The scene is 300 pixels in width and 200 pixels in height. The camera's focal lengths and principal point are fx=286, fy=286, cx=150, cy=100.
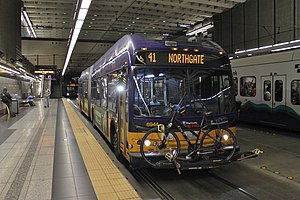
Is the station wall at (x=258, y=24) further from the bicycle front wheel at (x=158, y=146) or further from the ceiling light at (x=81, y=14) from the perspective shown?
the bicycle front wheel at (x=158, y=146)

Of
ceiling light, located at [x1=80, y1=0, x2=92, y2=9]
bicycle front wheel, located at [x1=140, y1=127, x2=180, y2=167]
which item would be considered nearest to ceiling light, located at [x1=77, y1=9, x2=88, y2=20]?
ceiling light, located at [x1=80, y1=0, x2=92, y2=9]

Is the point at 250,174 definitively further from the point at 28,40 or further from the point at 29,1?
the point at 28,40

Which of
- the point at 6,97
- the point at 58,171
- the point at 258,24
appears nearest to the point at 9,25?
the point at 6,97

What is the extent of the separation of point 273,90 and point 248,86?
1.48 metres

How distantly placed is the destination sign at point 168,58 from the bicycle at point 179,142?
2.30 feet

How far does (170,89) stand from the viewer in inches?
201

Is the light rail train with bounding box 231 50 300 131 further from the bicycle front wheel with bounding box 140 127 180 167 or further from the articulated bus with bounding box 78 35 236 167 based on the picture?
the bicycle front wheel with bounding box 140 127 180 167

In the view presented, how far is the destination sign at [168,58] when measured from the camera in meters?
5.09

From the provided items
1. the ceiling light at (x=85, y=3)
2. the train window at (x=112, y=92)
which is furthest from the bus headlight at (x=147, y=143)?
the ceiling light at (x=85, y=3)

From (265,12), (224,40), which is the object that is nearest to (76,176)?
(265,12)

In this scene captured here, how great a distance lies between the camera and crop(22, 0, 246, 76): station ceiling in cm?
1830

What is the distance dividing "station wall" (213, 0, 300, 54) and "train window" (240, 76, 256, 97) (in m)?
7.06

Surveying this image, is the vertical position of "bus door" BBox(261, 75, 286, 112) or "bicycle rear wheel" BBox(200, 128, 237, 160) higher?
"bus door" BBox(261, 75, 286, 112)

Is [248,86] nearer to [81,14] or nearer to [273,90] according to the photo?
[273,90]
